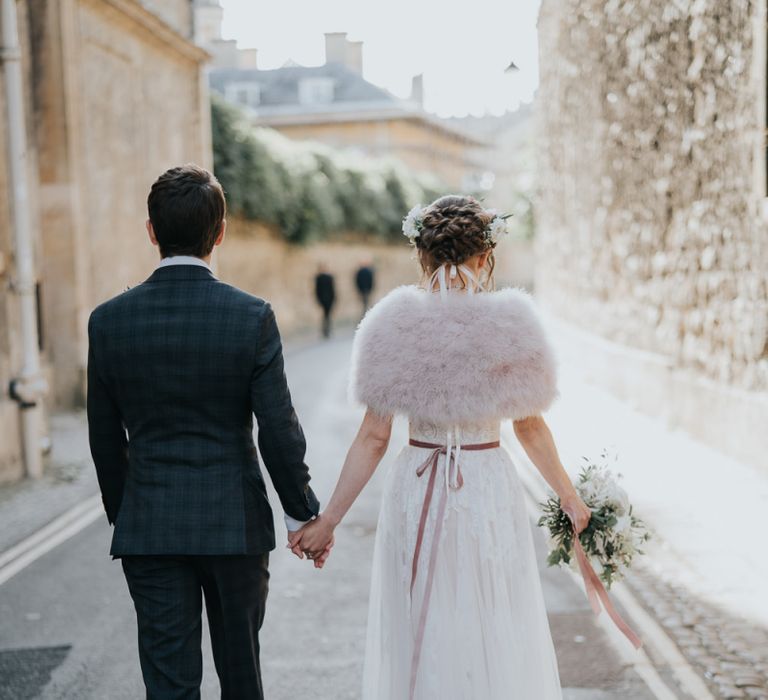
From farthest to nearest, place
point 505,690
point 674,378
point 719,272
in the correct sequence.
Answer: point 674,378, point 719,272, point 505,690

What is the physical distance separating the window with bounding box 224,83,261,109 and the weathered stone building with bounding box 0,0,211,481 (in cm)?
3474

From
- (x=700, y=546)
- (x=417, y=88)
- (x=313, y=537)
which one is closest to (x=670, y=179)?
(x=700, y=546)

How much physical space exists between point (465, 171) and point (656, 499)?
5763 cm

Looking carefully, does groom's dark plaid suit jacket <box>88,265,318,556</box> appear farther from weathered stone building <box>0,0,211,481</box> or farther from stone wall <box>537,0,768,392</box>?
weathered stone building <box>0,0,211,481</box>

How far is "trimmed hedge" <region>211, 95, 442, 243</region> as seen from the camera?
840 inches

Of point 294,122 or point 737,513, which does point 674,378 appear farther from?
point 294,122

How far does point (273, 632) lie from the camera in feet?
15.6

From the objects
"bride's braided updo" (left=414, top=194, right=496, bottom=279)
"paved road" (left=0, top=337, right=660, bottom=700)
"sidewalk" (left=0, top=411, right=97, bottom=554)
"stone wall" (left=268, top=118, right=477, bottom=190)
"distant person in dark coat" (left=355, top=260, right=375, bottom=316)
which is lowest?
"sidewalk" (left=0, top=411, right=97, bottom=554)

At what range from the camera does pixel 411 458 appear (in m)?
3.24

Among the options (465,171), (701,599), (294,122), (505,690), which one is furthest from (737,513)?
(465,171)

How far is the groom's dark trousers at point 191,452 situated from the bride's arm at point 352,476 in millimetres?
231

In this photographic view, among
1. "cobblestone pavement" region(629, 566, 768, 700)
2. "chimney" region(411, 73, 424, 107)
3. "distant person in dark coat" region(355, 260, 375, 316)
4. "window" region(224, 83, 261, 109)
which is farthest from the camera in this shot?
"chimney" region(411, 73, 424, 107)

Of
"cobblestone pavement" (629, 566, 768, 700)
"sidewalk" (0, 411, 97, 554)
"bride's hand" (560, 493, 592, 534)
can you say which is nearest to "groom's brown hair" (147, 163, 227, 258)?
"bride's hand" (560, 493, 592, 534)

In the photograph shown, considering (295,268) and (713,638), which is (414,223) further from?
(295,268)
